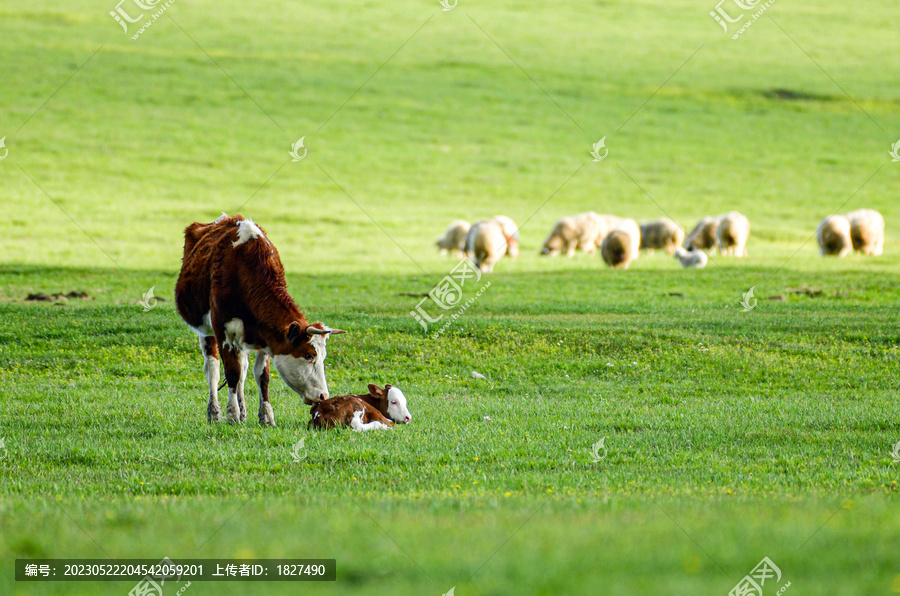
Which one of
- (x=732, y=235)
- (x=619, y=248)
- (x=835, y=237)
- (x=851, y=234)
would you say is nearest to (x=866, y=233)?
(x=851, y=234)

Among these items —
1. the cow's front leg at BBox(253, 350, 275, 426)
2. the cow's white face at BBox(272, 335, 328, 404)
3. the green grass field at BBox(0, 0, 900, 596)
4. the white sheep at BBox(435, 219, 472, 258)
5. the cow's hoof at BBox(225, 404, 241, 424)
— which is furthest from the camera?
the white sheep at BBox(435, 219, 472, 258)

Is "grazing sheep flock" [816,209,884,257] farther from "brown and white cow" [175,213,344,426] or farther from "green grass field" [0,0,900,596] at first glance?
"brown and white cow" [175,213,344,426]

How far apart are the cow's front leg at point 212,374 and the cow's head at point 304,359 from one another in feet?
4.25

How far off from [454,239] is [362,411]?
1305 inches

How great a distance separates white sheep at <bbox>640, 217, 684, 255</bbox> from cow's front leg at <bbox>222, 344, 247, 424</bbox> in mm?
37916

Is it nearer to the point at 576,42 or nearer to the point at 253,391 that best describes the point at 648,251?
the point at 253,391

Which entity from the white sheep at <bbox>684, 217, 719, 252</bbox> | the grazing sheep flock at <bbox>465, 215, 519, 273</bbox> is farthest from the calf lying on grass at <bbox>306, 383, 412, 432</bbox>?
the white sheep at <bbox>684, 217, 719, 252</bbox>

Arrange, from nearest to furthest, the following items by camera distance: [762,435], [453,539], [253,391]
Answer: [453,539] < [762,435] < [253,391]

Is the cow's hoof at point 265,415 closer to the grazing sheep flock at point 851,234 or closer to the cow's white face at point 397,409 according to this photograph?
the cow's white face at point 397,409

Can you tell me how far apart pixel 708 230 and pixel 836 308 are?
76.3ft

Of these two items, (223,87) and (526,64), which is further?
(526,64)

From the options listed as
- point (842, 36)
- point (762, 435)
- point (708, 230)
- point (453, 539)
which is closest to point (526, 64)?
point (842, 36)

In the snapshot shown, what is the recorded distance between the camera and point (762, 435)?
11734 mm

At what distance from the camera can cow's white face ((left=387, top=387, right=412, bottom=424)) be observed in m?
12.4
